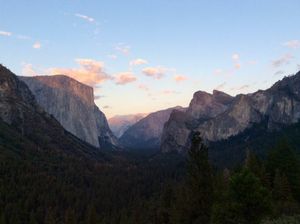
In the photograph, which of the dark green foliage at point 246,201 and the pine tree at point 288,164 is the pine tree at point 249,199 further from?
the pine tree at point 288,164

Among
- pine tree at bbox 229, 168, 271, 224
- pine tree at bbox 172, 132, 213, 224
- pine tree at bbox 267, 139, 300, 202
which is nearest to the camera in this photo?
pine tree at bbox 229, 168, 271, 224

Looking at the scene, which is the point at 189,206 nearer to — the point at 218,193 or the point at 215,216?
Answer: the point at 218,193

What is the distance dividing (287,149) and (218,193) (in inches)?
852

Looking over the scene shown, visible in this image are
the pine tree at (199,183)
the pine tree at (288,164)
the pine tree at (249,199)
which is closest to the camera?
the pine tree at (249,199)

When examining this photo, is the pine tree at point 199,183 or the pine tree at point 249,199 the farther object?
the pine tree at point 199,183

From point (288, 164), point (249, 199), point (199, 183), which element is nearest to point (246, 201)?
point (249, 199)

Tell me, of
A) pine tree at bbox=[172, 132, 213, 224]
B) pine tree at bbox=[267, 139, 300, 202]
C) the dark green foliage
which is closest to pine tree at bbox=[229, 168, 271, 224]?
the dark green foliage

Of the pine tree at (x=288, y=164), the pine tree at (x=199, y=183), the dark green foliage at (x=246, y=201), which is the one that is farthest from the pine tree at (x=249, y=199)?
the pine tree at (x=288, y=164)

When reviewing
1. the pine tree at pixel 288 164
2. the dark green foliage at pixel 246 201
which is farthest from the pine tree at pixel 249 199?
the pine tree at pixel 288 164

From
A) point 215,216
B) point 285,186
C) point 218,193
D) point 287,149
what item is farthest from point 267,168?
point 215,216

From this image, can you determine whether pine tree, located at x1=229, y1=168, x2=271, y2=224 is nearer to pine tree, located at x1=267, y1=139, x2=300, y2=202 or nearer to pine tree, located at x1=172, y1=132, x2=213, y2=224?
pine tree, located at x1=172, y1=132, x2=213, y2=224

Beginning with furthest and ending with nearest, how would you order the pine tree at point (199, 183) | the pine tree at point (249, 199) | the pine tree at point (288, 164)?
the pine tree at point (288, 164) → the pine tree at point (199, 183) → the pine tree at point (249, 199)

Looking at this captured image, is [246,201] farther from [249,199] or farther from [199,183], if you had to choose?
[199,183]

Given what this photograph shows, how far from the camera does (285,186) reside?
64.8 meters
